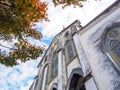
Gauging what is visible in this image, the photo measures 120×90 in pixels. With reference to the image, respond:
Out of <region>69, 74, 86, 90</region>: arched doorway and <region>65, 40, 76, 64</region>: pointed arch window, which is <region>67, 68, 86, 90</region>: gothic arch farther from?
<region>65, 40, 76, 64</region>: pointed arch window

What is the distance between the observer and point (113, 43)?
31.8 ft

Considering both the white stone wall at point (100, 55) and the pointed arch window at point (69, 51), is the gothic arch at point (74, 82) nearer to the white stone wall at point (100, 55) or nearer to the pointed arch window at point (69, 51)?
the pointed arch window at point (69, 51)

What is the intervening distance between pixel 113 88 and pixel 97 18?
571 cm

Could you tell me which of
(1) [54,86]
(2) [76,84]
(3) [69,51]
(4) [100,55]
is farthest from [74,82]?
(3) [69,51]

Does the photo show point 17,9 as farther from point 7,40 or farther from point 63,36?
point 63,36

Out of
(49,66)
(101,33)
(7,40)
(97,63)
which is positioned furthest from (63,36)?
(7,40)

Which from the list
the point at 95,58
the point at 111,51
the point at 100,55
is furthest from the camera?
the point at 95,58

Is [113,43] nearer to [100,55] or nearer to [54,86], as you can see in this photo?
[100,55]

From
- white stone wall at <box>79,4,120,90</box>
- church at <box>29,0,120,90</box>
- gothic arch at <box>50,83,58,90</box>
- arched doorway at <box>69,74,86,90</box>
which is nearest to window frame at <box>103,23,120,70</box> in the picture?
church at <box>29,0,120,90</box>

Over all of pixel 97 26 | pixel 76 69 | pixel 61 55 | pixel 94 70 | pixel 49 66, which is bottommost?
pixel 94 70

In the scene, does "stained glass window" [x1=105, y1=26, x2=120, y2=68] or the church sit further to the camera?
"stained glass window" [x1=105, y1=26, x2=120, y2=68]

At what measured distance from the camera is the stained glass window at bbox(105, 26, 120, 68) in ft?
29.7

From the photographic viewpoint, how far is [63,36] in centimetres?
1862

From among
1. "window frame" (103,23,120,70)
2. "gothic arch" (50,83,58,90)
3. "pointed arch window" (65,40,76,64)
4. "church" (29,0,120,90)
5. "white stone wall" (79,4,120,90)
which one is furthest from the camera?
"gothic arch" (50,83,58,90)
